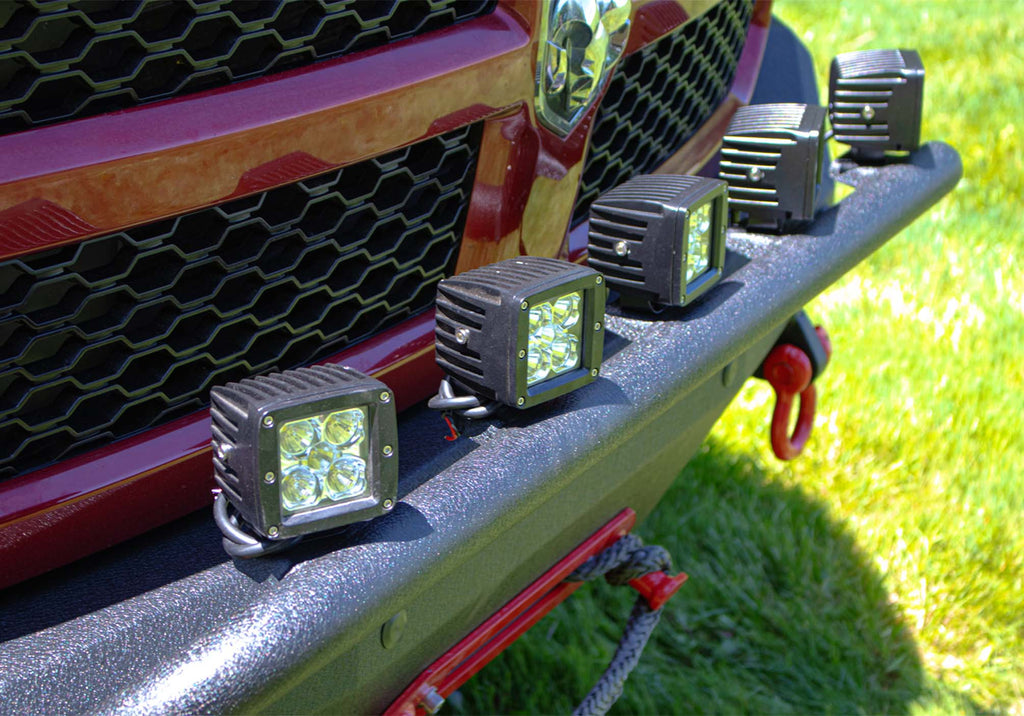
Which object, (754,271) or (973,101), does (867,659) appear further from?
(973,101)

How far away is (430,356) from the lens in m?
1.77

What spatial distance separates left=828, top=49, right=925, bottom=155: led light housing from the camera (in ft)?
7.88

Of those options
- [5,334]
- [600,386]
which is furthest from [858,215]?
[5,334]

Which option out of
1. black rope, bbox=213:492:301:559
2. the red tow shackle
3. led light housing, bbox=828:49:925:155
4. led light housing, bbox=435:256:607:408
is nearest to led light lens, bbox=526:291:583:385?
led light housing, bbox=435:256:607:408

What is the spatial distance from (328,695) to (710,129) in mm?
1622

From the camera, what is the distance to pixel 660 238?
1777 millimetres

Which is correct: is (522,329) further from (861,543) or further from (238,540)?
(861,543)

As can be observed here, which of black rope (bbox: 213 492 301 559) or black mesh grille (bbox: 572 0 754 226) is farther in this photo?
black mesh grille (bbox: 572 0 754 226)

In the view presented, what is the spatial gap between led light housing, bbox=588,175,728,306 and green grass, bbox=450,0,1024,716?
3.82 feet

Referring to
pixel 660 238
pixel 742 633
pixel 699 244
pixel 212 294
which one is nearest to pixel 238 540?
pixel 212 294

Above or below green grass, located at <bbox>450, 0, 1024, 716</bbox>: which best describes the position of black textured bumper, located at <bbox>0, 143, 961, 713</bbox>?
above

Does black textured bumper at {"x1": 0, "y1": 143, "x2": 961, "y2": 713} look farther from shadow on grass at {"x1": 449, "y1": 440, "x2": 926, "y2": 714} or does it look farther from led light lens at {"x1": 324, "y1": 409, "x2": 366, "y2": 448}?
shadow on grass at {"x1": 449, "y1": 440, "x2": 926, "y2": 714}

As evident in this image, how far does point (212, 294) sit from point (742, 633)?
1.84 m

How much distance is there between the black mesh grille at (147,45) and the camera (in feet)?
3.89
